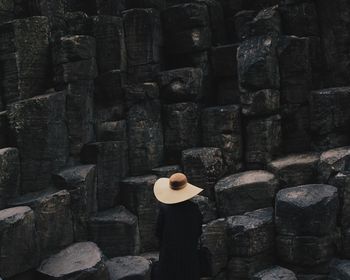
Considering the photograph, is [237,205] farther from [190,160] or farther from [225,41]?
[225,41]

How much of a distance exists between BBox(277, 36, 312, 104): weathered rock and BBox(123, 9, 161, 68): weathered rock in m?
3.01

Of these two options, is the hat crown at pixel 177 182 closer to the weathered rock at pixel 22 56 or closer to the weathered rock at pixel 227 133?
the weathered rock at pixel 227 133

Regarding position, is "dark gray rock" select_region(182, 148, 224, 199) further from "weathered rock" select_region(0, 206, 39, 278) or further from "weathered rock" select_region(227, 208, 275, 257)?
"weathered rock" select_region(0, 206, 39, 278)

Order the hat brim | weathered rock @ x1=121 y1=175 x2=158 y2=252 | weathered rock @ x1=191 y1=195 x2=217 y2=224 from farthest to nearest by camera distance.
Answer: weathered rock @ x1=121 y1=175 x2=158 y2=252, weathered rock @ x1=191 y1=195 x2=217 y2=224, the hat brim

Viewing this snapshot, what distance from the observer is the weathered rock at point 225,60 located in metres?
11.1

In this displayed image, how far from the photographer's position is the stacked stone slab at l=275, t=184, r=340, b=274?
8.38 metres

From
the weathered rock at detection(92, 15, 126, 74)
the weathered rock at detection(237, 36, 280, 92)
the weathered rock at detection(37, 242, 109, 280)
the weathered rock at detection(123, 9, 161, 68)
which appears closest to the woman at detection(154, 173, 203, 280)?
the weathered rock at detection(37, 242, 109, 280)

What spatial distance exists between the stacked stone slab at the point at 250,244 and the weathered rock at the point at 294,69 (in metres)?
2.83

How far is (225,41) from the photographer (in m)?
12.1

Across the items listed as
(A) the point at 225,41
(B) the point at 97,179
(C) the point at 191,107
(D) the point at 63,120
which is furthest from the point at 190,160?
(A) the point at 225,41

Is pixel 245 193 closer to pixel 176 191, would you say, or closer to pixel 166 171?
pixel 166 171

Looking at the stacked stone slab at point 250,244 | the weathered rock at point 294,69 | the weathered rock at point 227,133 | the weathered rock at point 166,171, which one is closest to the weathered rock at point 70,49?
the weathered rock at point 166,171

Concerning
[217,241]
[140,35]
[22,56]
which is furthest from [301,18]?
[22,56]

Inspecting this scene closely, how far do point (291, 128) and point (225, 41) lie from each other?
328cm
